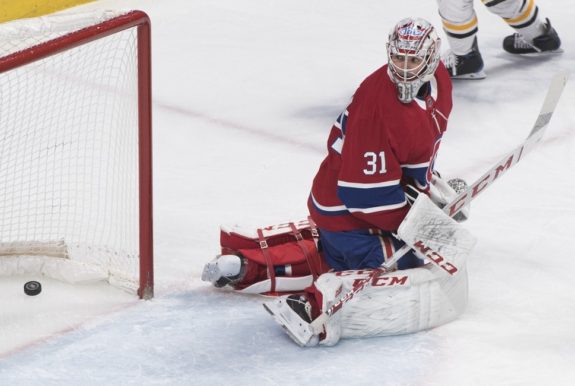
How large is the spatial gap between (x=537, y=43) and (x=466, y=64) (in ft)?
1.38

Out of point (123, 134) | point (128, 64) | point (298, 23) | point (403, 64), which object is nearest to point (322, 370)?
point (403, 64)

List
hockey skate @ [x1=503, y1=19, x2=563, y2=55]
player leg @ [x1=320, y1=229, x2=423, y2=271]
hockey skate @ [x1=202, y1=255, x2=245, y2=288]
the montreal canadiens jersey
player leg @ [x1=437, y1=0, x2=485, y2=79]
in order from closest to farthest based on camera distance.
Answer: the montreal canadiens jersey, player leg @ [x1=320, y1=229, x2=423, y2=271], hockey skate @ [x1=202, y1=255, x2=245, y2=288], player leg @ [x1=437, y1=0, x2=485, y2=79], hockey skate @ [x1=503, y1=19, x2=563, y2=55]

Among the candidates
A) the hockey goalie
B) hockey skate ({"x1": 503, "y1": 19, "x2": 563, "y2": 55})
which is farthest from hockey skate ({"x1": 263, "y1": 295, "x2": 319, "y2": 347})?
hockey skate ({"x1": 503, "y1": 19, "x2": 563, "y2": 55})

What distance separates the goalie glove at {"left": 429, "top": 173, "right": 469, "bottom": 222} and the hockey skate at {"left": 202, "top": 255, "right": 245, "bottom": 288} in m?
0.49

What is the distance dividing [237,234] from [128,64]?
49 centimetres

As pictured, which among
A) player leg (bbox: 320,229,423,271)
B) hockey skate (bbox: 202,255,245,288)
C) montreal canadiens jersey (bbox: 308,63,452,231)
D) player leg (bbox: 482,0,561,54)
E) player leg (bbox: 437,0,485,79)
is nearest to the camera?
montreal canadiens jersey (bbox: 308,63,452,231)

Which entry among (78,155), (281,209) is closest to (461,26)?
(281,209)

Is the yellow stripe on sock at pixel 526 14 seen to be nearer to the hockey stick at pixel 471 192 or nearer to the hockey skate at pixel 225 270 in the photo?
the hockey stick at pixel 471 192

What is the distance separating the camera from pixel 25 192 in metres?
3.25

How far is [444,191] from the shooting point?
9.85 feet

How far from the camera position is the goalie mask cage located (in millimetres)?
2768

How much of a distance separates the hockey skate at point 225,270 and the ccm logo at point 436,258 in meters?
0.47

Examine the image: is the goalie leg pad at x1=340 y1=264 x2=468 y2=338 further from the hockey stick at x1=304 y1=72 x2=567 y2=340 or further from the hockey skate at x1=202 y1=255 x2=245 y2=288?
the hockey skate at x1=202 y1=255 x2=245 y2=288

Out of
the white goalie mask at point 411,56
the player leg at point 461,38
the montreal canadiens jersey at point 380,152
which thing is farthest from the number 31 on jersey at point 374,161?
the player leg at point 461,38
